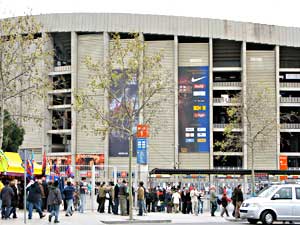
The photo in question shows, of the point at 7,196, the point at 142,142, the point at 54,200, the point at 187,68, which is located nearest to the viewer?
the point at 54,200

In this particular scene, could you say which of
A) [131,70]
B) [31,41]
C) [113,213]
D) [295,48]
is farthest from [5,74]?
[295,48]

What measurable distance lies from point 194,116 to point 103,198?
42.3m

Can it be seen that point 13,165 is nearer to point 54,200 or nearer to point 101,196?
point 101,196

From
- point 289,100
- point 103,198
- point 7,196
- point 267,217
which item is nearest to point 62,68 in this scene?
point 289,100

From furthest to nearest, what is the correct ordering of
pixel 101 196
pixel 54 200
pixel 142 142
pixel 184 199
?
1. pixel 142 142
2. pixel 184 199
3. pixel 101 196
4. pixel 54 200

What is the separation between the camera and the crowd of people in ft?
79.8

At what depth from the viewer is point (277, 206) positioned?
23.6m

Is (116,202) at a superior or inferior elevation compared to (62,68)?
inferior

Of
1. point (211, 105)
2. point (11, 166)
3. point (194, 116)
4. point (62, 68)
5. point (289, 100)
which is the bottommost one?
point (11, 166)

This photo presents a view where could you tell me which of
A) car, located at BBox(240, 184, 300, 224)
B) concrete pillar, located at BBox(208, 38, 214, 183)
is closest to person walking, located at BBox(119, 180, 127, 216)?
car, located at BBox(240, 184, 300, 224)

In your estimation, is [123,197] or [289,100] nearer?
[123,197]

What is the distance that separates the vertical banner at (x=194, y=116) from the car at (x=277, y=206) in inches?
1885

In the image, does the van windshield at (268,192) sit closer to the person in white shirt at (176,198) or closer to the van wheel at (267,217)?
the van wheel at (267,217)

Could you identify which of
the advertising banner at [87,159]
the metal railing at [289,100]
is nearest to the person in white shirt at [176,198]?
the advertising banner at [87,159]
